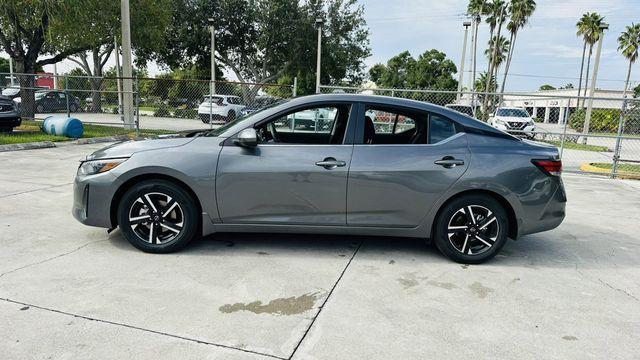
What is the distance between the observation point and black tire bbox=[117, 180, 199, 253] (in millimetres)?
4277

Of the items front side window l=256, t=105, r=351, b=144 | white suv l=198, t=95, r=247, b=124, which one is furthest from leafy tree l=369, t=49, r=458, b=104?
front side window l=256, t=105, r=351, b=144

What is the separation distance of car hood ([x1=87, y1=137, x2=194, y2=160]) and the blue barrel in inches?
396

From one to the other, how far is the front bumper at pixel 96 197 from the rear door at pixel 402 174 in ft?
7.43

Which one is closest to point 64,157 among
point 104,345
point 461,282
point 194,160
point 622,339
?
point 194,160

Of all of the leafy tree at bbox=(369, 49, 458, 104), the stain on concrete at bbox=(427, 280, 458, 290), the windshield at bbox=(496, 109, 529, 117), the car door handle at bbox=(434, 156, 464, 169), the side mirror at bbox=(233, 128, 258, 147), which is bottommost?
the stain on concrete at bbox=(427, 280, 458, 290)

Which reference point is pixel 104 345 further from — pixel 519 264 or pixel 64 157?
pixel 64 157

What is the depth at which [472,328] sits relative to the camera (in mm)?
3164

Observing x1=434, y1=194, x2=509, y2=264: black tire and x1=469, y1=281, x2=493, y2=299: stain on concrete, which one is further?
x1=434, y1=194, x2=509, y2=264: black tire

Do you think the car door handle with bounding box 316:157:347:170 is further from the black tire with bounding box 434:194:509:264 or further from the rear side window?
the black tire with bounding box 434:194:509:264

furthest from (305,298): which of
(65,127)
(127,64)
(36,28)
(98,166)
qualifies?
(36,28)

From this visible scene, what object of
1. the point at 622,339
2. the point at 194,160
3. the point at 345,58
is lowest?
the point at 622,339

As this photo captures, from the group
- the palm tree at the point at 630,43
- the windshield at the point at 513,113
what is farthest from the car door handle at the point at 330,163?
the palm tree at the point at 630,43

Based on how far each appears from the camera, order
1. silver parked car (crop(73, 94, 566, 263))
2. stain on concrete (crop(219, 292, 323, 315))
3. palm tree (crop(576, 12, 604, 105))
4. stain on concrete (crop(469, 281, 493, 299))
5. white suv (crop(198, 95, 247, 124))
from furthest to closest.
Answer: palm tree (crop(576, 12, 604, 105)) < white suv (crop(198, 95, 247, 124)) < silver parked car (crop(73, 94, 566, 263)) < stain on concrete (crop(469, 281, 493, 299)) < stain on concrete (crop(219, 292, 323, 315))

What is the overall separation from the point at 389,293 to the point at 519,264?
1.68 metres
